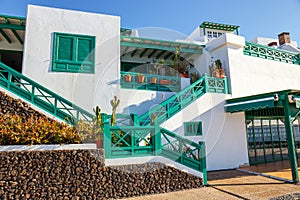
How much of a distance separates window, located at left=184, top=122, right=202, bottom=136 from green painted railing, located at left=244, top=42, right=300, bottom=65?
17.0 ft

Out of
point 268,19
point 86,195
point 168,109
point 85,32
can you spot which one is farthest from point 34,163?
point 268,19

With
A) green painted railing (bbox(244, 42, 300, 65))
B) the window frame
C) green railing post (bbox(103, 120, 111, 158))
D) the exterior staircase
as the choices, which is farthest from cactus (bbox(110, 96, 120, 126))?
green painted railing (bbox(244, 42, 300, 65))

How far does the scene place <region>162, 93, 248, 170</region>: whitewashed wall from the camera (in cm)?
849

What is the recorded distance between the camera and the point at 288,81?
476 inches

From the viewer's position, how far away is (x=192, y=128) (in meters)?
8.48

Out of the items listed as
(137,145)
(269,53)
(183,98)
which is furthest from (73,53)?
(269,53)

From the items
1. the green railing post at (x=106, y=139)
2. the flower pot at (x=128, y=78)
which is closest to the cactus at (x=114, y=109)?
Answer: the green railing post at (x=106, y=139)

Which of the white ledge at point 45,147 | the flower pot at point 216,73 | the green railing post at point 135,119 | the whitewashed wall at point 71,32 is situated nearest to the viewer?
the white ledge at point 45,147

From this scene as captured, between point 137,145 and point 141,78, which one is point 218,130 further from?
point 137,145

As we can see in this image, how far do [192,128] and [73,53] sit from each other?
5.71 m

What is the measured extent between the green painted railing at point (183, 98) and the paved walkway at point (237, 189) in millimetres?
2645

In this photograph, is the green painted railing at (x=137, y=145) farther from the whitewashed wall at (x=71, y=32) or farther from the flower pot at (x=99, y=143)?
the whitewashed wall at (x=71, y=32)

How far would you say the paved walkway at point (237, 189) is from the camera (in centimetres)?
552

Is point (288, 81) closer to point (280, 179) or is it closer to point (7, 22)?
point (280, 179)
